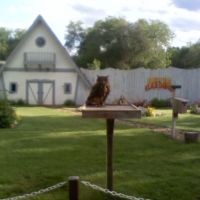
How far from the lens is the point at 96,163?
31.7ft

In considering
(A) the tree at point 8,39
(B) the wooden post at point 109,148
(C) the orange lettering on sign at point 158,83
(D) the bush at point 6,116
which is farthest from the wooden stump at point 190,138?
(A) the tree at point 8,39

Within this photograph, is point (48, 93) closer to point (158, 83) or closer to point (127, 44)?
point (158, 83)

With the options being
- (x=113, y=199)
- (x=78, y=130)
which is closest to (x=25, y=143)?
(x=78, y=130)

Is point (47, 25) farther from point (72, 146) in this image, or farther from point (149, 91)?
point (72, 146)

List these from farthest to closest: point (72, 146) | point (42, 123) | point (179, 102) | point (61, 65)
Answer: point (61, 65), point (42, 123), point (179, 102), point (72, 146)

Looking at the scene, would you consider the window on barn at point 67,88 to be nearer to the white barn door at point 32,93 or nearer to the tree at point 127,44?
the white barn door at point 32,93

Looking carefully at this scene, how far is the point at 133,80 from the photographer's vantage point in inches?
1275

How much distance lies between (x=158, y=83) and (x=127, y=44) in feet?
61.5

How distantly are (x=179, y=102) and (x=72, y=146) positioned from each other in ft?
11.3

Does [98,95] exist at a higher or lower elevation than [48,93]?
lower

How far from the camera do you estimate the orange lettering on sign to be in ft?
105

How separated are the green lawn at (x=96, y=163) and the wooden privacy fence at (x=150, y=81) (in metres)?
17.7

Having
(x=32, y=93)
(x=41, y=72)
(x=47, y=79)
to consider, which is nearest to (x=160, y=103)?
(x=47, y=79)

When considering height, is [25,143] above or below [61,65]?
below
